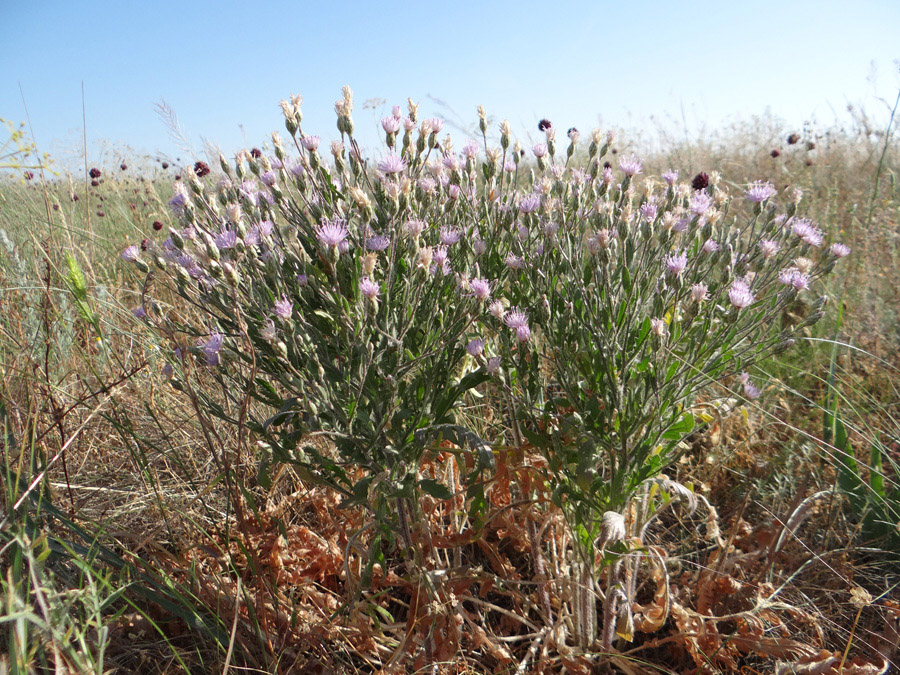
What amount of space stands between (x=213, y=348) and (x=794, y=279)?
1656 mm

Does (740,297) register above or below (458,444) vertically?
above

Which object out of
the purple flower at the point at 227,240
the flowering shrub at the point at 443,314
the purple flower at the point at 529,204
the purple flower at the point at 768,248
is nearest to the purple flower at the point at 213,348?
the flowering shrub at the point at 443,314

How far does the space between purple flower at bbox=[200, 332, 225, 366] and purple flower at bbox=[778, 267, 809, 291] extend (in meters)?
1.62

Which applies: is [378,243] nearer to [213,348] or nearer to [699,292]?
[213,348]

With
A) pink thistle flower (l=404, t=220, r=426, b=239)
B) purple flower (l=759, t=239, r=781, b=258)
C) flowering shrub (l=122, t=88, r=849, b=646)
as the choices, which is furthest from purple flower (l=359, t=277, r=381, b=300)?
purple flower (l=759, t=239, r=781, b=258)

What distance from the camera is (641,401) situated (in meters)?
1.53

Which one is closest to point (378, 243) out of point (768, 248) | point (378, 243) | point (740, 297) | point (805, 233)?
point (378, 243)

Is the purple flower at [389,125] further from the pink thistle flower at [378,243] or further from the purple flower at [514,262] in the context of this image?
the purple flower at [514,262]

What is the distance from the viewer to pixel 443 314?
1694 mm

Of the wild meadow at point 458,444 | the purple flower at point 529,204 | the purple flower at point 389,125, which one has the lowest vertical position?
the wild meadow at point 458,444

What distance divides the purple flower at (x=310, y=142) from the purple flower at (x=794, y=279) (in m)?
1.43

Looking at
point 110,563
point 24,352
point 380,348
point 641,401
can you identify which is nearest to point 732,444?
point 641,401

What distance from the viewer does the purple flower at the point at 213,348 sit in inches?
58.3

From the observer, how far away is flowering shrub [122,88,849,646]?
146cm
